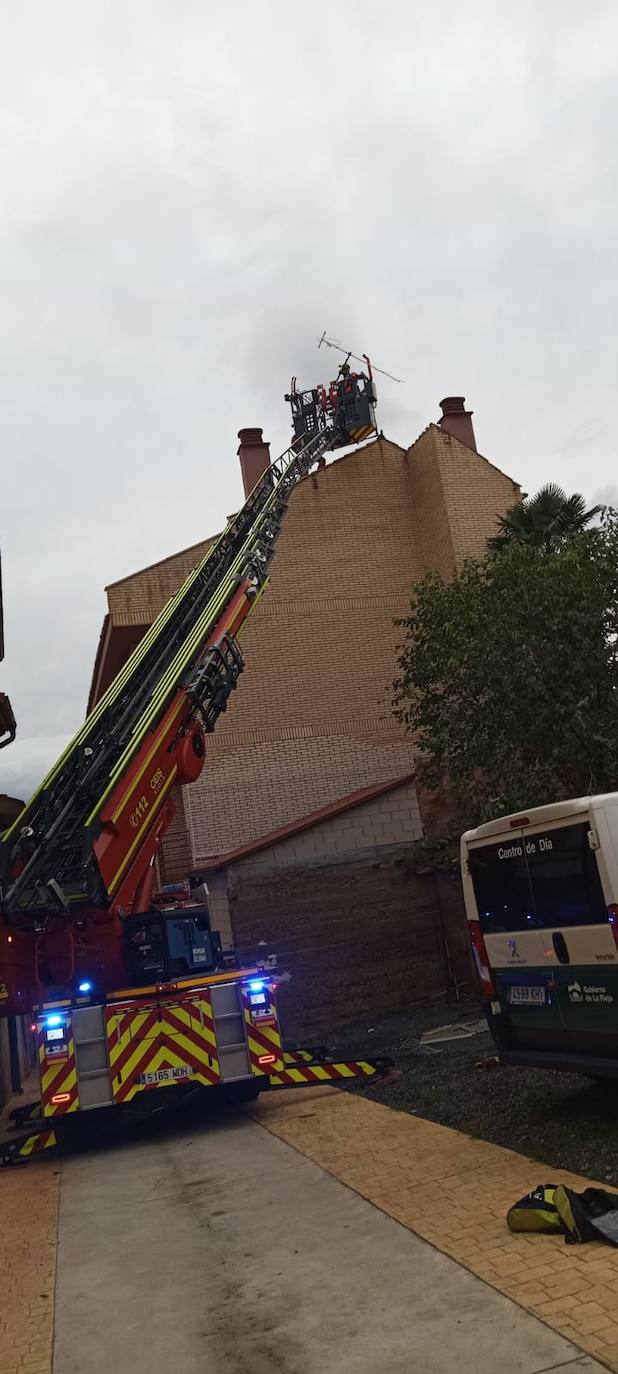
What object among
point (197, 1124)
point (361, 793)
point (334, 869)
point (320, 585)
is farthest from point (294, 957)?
point (320, 585)

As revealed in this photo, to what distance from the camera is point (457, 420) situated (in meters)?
28.0

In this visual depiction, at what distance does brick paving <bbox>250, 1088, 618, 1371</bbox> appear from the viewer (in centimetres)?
497

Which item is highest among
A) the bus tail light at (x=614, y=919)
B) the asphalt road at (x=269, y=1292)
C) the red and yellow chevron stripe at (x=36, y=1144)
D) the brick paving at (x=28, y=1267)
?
the bus tail light at (x=614, y=919)

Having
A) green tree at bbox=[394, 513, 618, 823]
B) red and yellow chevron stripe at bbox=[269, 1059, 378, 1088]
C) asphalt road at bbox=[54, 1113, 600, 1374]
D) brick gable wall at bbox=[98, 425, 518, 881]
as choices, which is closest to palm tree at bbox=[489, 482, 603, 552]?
green tree at bbox=[394, 513, 618, 823]

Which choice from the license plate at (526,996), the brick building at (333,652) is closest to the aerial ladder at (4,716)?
the brick building at (333,652)

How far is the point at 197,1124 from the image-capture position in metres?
12.5

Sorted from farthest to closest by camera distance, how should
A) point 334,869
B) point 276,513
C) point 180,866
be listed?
point 180,866 → point 334,869 → point 276,513

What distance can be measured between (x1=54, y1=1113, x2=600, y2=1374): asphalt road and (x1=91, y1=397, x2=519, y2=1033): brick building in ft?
35.0

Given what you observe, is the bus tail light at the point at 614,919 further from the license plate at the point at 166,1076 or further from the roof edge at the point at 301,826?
the roof edge at the point at 301,826

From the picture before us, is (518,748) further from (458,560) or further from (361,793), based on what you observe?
(458,560)

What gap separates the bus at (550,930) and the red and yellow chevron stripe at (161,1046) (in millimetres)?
4181

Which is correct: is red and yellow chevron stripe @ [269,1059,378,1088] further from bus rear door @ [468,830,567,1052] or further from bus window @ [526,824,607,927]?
bus window @ [526,824,607,927]

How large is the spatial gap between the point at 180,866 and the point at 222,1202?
1528 cm

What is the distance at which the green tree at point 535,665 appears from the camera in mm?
13375
